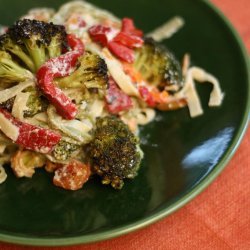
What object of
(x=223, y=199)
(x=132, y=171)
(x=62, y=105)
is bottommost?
(x=223, y=199)

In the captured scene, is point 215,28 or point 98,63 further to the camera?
point 215,28

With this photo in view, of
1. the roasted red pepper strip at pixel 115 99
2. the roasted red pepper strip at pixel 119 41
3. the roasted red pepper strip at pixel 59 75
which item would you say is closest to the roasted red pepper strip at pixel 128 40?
the roasted red pepper strip at pixel 119 41

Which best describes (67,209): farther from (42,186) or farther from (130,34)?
(130,34)

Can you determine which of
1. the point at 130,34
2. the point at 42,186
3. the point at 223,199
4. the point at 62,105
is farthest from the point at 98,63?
the point at 223,199

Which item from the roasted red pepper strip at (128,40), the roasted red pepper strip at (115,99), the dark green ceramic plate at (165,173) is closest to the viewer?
the dark green ceramic plate at (165,173)

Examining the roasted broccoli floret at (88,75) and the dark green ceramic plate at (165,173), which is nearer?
the dark green ceramic plate at (165,173)

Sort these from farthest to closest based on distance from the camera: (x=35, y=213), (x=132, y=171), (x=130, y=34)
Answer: (x=130, y=34), (x=132, y=171), (x=35, y=213)

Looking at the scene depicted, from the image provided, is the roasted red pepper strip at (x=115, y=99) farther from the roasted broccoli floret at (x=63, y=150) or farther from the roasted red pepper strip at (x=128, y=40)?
the roasted broccoli floret at (x=63, y=150)
